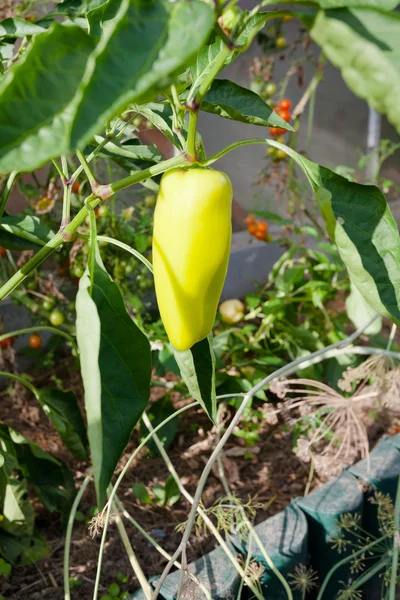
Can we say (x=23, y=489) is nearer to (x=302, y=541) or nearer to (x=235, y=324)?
(x=302, y=541)

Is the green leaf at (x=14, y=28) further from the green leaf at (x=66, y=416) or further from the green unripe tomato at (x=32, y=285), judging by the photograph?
the green unripe tomato at (x=32, y=285)

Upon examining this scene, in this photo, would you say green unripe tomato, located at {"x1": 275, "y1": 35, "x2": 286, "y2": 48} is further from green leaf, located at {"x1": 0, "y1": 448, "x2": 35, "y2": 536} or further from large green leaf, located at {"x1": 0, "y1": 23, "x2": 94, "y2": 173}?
large green leaf, located at {"x1": 0, "y1": 23, "x2": 94, "y2": 173}

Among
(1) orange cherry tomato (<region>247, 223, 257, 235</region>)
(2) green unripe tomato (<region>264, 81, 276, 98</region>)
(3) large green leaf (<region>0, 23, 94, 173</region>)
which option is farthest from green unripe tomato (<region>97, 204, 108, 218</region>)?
(3) large green leaf (<region>0, 23, 94, 173</region>)

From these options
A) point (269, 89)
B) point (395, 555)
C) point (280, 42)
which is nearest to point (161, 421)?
point (395, 555)

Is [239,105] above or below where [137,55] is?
below

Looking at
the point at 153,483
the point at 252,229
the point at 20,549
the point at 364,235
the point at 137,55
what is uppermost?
the point at 137,55

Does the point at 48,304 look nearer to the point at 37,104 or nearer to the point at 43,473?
the point at 43,473

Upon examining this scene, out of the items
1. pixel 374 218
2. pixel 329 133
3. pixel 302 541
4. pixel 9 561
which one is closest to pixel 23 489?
pixel 9 561
